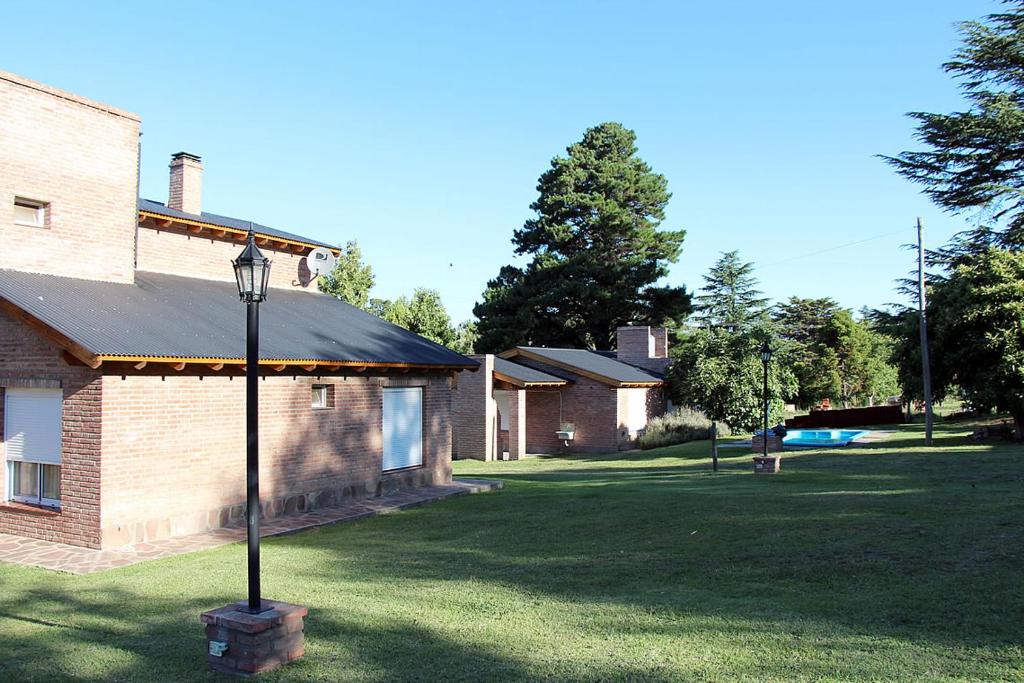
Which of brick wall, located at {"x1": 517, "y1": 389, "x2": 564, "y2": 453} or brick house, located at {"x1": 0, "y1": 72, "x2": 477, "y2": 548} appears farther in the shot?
brick wall, located at {"x1": 517, "y1": 389, "x2": 564, "y2": 453}

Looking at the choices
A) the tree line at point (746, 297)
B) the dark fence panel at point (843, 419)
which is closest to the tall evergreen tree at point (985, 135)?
the tree line at point (746, 297)

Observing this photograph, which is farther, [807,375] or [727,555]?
[807,375]

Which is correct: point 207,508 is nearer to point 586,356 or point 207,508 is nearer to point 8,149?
point 8,149

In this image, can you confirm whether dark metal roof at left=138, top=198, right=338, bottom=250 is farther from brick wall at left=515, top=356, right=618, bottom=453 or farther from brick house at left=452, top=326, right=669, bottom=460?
brick wall at left=515, top=356, right=618, bottom=453

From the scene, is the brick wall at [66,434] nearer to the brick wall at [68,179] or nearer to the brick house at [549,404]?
the brick wall at [68,179]

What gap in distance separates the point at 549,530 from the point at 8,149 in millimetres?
10468

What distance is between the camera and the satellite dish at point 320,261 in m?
18.7

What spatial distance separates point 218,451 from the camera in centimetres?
1220

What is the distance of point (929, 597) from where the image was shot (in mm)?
6465

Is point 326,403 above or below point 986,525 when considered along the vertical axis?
above

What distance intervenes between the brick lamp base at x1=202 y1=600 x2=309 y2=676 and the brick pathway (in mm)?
4762

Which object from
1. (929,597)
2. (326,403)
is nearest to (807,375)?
(326,403)

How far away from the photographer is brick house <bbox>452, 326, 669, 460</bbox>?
30.5m

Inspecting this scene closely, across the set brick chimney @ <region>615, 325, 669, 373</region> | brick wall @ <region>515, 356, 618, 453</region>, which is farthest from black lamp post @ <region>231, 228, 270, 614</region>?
brick chimney @ <region>615, 325, 669, 373</region>
